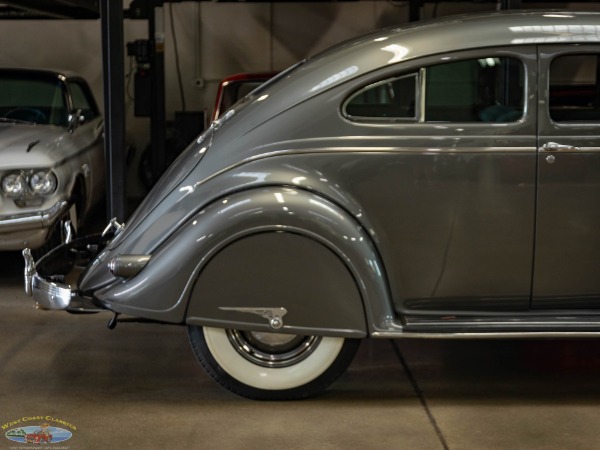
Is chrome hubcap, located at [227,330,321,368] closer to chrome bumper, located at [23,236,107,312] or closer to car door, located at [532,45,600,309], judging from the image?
chrome bumper, located at [23,236,107,312]

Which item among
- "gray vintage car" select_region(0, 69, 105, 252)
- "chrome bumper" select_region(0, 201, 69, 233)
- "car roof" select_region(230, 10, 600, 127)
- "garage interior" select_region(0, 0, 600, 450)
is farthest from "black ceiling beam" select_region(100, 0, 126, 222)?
"car roof" select_region(230, 10, 600, 127)

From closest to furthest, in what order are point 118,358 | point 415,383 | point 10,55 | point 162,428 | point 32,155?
point 162,428 → point 415,383 → point 118,358 → point 32,155 → point 10,55

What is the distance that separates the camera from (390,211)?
15.7 feet

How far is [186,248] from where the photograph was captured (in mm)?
4703

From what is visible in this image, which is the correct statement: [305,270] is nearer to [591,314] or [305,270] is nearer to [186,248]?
[186,248]

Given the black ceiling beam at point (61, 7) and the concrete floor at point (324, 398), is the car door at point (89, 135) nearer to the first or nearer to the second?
the black ceiling beam at point (61, 7)

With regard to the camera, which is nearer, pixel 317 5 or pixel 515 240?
pixel 515 240

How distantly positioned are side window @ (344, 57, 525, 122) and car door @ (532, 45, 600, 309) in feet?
0.47

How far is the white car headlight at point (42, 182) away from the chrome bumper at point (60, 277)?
1527 millimetres

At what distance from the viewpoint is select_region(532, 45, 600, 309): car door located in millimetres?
4758

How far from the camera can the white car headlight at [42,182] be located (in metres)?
7.06

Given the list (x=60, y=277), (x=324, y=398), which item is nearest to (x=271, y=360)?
(x=324, y=398)

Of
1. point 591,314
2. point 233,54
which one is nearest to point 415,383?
point 591,314

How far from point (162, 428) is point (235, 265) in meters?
0.79
